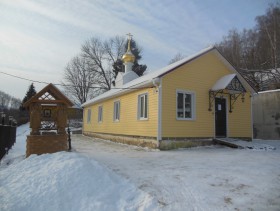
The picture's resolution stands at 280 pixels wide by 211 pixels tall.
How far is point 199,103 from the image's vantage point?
12.5 m

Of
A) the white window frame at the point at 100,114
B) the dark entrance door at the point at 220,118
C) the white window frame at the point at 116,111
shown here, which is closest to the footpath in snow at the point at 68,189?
the dark entrance door at the point at 220,118

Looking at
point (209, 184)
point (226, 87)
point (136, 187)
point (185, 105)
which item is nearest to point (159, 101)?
point (185, 105)

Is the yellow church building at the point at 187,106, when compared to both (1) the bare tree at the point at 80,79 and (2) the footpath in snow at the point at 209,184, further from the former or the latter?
(1) the bare tree at the point at 80,79

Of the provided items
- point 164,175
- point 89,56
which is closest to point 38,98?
point 164,175

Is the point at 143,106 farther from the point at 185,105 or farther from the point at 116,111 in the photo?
the point at 116,111

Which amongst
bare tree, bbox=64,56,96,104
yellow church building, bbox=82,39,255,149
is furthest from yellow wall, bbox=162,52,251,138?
bare tree, bbox=64,56,96,104

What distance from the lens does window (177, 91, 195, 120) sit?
12031 mm

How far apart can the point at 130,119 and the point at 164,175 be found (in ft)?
26.3

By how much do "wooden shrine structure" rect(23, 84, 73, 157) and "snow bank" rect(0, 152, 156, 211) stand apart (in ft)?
8.06

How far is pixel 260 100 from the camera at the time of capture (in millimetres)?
16641

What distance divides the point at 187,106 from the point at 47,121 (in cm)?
629

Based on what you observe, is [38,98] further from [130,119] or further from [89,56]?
[89,56]

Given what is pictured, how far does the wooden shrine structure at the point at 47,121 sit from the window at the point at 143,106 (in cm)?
415

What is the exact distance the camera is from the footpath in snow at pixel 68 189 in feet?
14.0
